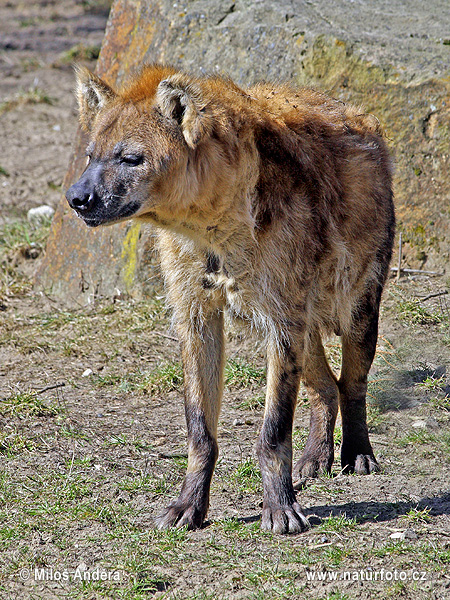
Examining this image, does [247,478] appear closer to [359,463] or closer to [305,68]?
[359,463]

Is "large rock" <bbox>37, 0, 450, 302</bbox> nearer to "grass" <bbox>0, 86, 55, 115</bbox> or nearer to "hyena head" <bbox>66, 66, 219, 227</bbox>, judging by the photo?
"hyena head" <bbox>66, 66, 219, 227</bbox>

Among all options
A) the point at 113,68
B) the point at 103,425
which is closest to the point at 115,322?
the point at 103,425

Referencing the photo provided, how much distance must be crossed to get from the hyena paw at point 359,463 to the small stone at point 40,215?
387 centimetres

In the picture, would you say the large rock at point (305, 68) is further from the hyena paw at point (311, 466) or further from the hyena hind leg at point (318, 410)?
the hyena paw at point (311, 466)

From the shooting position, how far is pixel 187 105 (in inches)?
126

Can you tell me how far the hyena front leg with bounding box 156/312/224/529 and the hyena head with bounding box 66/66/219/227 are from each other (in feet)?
2.16

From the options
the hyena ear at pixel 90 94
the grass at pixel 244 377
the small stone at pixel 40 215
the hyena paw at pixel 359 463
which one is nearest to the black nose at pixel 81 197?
the hyena ear at pixel 90 94

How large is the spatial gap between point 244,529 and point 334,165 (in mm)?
1735

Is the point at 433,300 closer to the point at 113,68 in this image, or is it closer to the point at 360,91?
the point at 360,91

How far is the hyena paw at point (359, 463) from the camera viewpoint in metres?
4.12

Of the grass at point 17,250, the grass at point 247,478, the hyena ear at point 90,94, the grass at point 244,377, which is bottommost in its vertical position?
the grass at point 247,478

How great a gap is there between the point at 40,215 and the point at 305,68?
2.80 meters

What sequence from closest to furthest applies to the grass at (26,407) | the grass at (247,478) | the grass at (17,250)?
the grass at (247,478) < the grass at (26,407) < the grass at (17,250)

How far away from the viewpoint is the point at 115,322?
574 cm
